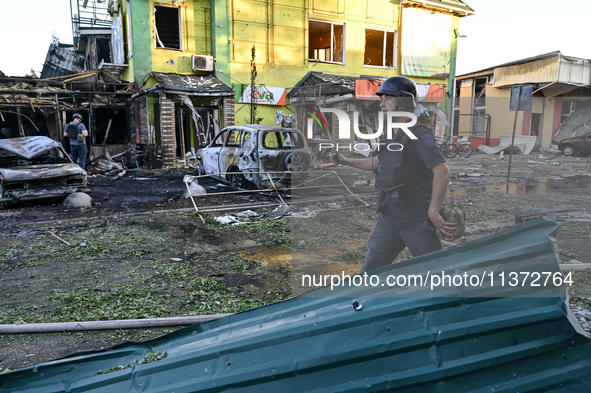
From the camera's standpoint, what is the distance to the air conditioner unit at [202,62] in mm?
16219

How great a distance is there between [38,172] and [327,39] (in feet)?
52.9

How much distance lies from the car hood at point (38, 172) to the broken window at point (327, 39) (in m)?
13.1

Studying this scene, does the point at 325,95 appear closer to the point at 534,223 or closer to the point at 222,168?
the point at 222,168

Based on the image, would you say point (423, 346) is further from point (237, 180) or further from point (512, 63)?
point (512, 63)

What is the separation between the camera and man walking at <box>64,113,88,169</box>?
40.0 feet

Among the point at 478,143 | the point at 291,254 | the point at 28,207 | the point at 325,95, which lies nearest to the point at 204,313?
the point at 291,254

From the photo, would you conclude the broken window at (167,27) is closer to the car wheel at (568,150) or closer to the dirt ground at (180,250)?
the dirt ground at (180,250)

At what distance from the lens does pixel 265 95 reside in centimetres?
1739

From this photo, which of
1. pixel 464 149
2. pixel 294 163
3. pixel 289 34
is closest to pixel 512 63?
pixel 464 149

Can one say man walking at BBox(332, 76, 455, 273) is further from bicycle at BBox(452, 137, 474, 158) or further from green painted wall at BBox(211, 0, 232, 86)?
bicycle at BBox(452, 137, 474, 158)

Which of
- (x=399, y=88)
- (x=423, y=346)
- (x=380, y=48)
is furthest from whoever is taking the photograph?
(x=380, y=48)

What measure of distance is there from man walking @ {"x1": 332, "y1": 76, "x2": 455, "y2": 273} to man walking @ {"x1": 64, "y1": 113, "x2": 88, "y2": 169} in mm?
11581

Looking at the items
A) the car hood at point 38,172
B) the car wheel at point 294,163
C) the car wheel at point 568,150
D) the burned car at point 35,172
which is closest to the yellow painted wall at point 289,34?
the car wheel at point 294,163

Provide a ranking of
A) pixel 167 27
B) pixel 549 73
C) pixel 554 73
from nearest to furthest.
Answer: pixel 167 27, pixel 554 73, pixel 549 73
